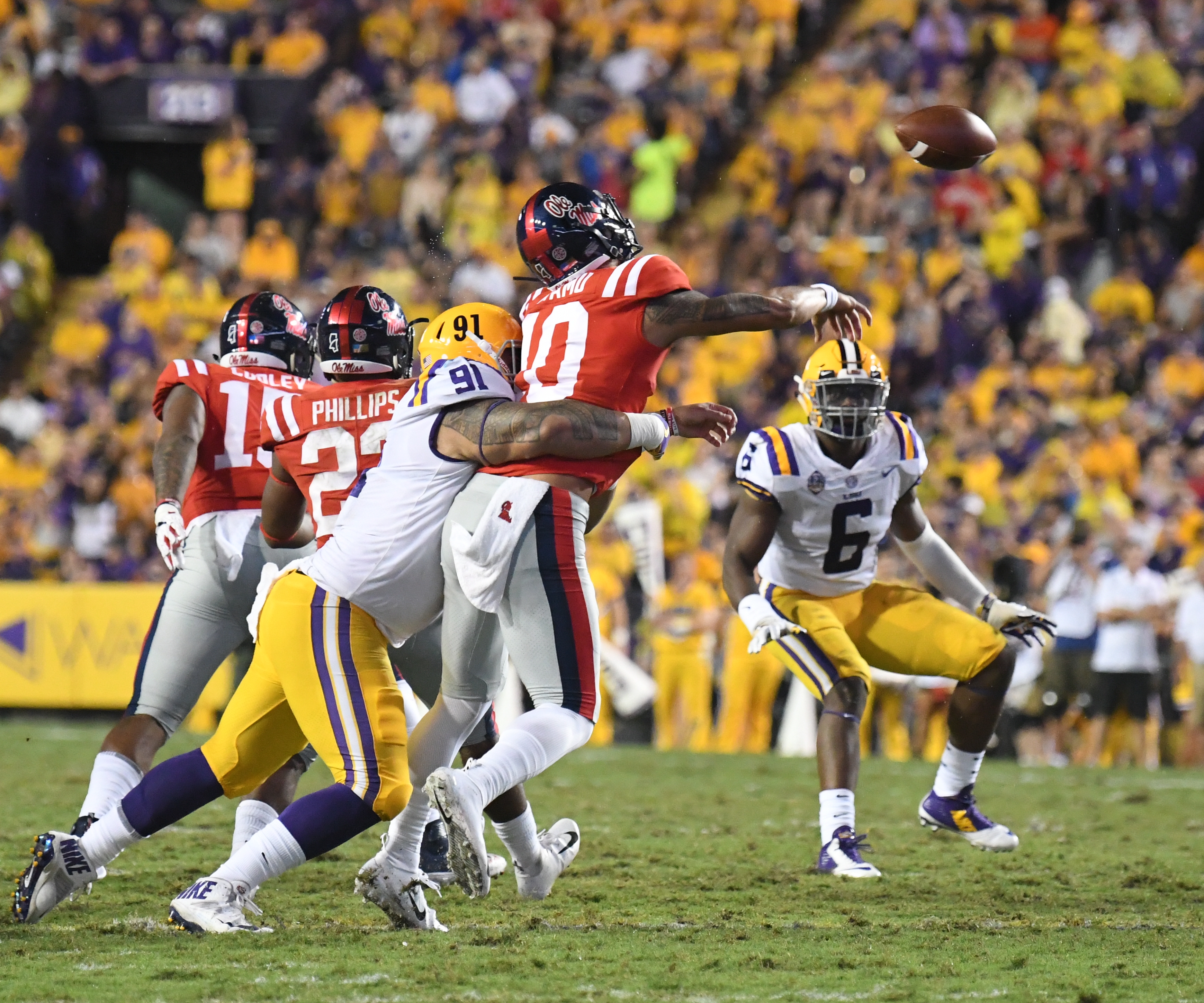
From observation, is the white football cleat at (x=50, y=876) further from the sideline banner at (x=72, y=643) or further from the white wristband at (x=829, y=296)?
the sideline banner at (x=72, y=643)

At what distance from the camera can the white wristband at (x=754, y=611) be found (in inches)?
219

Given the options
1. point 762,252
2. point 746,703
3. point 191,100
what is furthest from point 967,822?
point 191,100

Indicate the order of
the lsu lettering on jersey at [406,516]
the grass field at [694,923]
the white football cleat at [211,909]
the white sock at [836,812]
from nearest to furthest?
the grass field at [694,923] < the white football cleat at [211,909] < the lsu lettering on jersey at [406,516] < the white sock at [836,812]

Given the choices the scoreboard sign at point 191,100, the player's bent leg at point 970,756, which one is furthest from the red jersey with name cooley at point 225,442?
the scoreboard sign at point 191,100

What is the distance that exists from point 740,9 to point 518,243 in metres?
11.5

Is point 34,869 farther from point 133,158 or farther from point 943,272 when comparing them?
point 133,158

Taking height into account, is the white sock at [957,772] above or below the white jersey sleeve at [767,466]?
below

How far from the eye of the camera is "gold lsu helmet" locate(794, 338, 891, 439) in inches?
231

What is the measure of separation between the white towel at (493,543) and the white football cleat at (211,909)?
3.04 feet

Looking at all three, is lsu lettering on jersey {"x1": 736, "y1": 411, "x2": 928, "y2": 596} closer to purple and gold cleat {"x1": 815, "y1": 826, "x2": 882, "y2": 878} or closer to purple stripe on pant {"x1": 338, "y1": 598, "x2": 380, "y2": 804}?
purple and gold cleat {"x1": 815, "y1": 826, "x2": 882, "y2": 878}

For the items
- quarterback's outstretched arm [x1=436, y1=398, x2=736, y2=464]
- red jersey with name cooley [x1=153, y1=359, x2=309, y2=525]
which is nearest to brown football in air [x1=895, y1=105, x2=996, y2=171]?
quarterback's outstretched arm [x1=436, y1=398, x2=736, y2=464]

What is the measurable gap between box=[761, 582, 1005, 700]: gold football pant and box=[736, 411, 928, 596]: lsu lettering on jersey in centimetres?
8

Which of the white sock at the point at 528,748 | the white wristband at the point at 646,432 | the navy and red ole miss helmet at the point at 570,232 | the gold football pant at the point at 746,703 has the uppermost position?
the navy and red ole miss helmet at the point at 570,232

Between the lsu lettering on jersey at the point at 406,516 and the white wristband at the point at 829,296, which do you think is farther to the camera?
the white wristband at the point at 829,296
